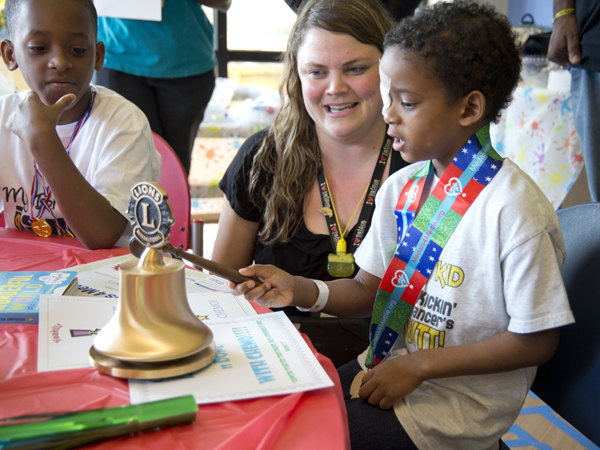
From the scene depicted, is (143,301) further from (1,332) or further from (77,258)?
(77,258)

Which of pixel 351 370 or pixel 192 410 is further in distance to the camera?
pixel 351 370

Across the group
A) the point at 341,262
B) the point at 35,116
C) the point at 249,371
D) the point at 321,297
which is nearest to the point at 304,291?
the point at 321,297

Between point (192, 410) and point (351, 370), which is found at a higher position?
point (192, 410)

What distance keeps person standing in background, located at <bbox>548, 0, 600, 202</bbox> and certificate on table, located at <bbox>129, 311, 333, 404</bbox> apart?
1.84 m

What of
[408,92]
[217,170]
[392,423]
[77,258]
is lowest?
[217,170]

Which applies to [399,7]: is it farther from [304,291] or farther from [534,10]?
[534,10]

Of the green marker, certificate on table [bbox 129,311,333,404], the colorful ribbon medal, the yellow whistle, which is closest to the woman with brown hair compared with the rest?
the yellow whistle

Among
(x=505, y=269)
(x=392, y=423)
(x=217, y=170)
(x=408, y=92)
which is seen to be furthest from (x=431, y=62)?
(x=217, y=170)

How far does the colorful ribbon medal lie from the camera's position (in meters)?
1.03

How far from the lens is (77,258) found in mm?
1160

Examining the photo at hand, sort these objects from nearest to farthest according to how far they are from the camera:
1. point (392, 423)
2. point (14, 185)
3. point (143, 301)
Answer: point (143, 301), point (392, 423), point (14, 185)

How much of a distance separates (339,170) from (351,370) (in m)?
0.69

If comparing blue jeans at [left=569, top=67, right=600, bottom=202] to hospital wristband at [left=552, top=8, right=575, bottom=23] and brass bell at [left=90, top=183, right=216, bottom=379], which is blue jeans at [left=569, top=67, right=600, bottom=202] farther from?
brass bell at [left=90, top=183, right=216, bottom=379]

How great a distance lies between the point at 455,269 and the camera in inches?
40.0
